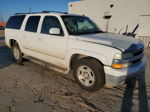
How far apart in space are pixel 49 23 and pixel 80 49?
5.08 ft

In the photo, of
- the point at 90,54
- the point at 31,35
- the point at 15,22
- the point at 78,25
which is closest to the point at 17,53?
the point at 15,22

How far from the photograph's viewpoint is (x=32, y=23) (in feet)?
16.9

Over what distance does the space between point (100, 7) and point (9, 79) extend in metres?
11.8

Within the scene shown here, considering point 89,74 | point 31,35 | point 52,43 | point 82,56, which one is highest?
point 31,35

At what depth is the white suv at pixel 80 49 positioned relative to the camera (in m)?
3.25

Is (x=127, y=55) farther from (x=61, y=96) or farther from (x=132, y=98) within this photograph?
(x=61, y=96)

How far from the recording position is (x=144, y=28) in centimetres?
1174

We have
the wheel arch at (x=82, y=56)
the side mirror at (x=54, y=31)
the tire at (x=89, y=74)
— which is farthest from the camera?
the side mirror at (x=54, y=31)

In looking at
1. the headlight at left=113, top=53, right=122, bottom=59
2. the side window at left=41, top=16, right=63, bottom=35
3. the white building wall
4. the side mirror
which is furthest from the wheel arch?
the white building wall

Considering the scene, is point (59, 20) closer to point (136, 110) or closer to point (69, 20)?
point (69, 20)

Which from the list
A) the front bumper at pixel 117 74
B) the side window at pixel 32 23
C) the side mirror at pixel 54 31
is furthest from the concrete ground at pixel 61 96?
the side window at pixel 32 23

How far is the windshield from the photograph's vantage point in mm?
4183

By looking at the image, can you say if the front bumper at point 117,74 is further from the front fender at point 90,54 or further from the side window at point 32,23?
the side window at point 32,23

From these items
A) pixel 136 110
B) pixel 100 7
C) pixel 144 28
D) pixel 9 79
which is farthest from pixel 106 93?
pixel 100 7
